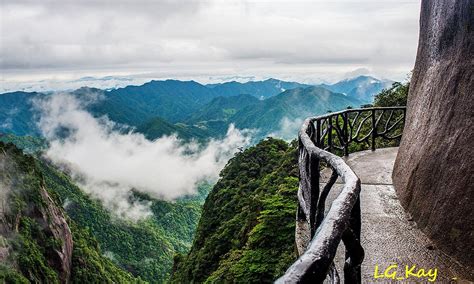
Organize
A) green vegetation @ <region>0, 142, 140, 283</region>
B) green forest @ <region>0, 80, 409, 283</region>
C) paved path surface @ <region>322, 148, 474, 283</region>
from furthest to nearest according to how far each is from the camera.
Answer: green vegetation @ <region>0, 142, 140, 283</region>
green forest @ <region>0, 80, 409, 283</region>
paved path surface @ <region>322, 148, 474, 283</region>

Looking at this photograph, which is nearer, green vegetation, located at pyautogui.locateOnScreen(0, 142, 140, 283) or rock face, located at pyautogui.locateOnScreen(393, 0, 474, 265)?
rock face, located at pyautogui.locateOnScreen(393, 0, 474, 265)

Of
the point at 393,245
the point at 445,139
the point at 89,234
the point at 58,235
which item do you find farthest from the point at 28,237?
the point at 445,139

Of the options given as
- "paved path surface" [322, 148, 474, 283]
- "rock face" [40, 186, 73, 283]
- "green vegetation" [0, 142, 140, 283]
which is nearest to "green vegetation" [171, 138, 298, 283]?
"paved path surface" [322, 148, 474, 283]

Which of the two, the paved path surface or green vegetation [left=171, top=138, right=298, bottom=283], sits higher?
the paved path surface

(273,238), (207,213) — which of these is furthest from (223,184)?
(273,238)

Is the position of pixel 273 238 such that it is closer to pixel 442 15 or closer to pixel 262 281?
pixel 262 281

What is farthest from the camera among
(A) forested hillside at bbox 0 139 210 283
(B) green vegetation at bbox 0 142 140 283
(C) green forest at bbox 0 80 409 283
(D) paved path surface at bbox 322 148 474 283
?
(A) forested hillside at bbox 0 139 210 283

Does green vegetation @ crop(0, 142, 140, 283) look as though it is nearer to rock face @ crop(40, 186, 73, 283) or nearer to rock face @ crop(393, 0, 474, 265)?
rock face @ crop(40, 186, 73, 283)

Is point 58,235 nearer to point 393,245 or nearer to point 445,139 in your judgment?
point 393,245
